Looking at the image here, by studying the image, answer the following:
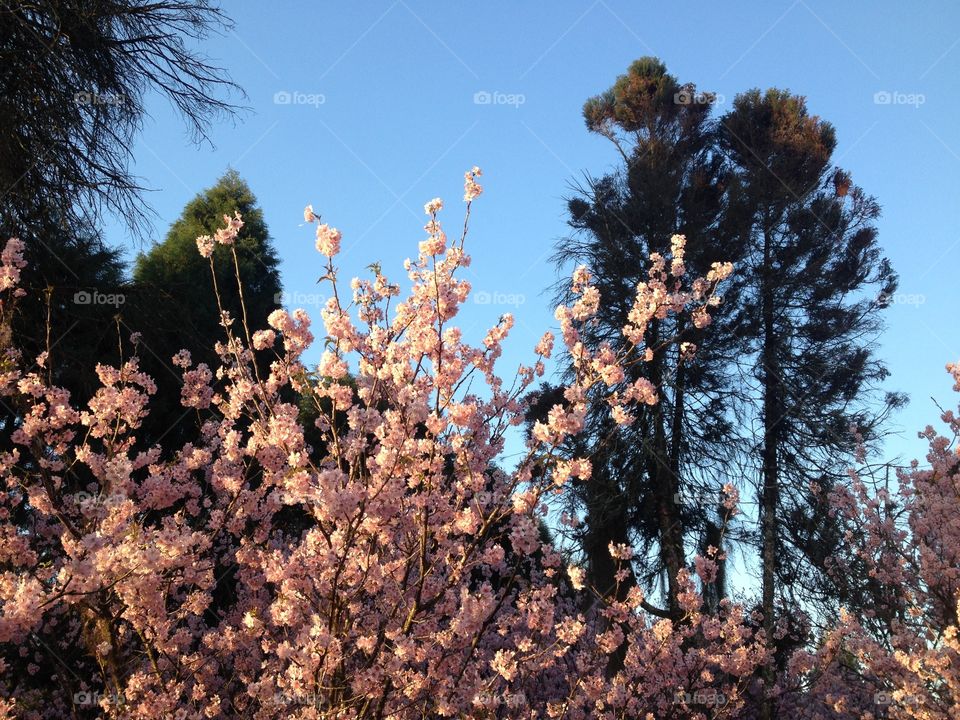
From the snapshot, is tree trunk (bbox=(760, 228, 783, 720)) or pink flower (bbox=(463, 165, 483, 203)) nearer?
pink flower (bbox=(463, 165, 483, 203))

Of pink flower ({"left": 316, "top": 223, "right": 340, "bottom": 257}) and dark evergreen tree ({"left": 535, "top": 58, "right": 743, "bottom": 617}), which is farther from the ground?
dark evergreen tree ({"left": 535, "top": 58, "right": 743, "bottom": 617})

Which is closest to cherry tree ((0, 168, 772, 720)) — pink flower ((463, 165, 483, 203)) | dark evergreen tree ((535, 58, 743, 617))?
pink flower ((463, 165, 483, 203))

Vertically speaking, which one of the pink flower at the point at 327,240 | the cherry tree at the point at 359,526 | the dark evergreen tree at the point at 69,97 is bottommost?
the cherry tree at the point at 359,526

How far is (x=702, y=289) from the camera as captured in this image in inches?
185

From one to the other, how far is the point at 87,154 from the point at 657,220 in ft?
32.9

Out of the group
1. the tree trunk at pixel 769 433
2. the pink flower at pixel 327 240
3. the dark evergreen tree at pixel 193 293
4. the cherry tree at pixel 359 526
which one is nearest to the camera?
the cherry tree at pixel 359 526

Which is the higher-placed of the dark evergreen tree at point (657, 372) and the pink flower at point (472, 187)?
the dark evergreen tree at point (657, 372)

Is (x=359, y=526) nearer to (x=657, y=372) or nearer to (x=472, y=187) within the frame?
(x=472, y=187)

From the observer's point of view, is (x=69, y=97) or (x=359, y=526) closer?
(x=359, y=526)

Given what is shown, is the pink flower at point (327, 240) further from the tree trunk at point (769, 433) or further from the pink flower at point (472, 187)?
the tree trunk at point (769, 433)

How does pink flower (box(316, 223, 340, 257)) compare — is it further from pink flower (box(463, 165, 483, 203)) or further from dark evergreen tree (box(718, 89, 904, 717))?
dark evergreen tree (box(718, 89, 904, 717))

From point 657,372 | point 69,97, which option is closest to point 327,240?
point 69,97

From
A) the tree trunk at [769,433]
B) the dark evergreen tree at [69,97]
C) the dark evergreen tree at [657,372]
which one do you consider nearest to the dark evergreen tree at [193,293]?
the dark evergreen tree at [69,97]

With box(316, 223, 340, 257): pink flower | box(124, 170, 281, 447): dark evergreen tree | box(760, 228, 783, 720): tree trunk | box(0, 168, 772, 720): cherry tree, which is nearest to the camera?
box(0, 168, 772, 720): cherry tree
